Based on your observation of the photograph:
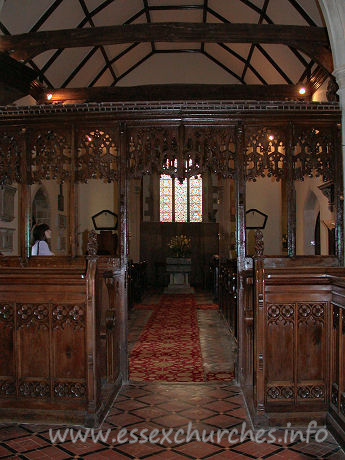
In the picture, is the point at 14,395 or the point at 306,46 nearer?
the point at 14,395

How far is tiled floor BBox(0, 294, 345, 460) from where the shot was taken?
9.56 feet

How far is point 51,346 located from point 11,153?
2.12 metres

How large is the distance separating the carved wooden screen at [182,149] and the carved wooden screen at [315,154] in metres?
0.64

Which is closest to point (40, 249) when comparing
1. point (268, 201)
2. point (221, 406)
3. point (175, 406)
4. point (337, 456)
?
point (175, 406)

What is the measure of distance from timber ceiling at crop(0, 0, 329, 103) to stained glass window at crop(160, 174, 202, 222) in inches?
249

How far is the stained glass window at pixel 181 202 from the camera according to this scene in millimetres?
16672

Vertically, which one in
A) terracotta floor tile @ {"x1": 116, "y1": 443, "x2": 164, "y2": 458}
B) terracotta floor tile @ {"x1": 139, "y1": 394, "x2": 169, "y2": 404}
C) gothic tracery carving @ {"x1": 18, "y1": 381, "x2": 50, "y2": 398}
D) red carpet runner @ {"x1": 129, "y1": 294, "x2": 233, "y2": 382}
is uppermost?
gothic tracery carving @ {"x1": 18, "y1": 381, "x2": 50, "y2": 398}

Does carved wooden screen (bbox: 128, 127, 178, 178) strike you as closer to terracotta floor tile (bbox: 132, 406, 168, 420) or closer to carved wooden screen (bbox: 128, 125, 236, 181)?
carved wooden screen (bbox: 128, 125, 236, 181)

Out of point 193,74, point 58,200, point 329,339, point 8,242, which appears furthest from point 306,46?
point 58,200

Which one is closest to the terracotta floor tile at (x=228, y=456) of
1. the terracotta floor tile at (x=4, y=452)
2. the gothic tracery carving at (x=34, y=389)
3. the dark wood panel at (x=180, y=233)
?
the terracotta floor tile at (x=4, y=452)

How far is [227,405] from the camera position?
379cm

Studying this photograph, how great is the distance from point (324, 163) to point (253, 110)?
862 mm

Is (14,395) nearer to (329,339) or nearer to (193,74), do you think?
(329,339)

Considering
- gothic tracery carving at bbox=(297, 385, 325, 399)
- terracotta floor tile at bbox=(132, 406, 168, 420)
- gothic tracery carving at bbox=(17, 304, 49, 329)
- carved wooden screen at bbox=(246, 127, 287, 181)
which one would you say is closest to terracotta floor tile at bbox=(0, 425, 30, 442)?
gothic tracery carving at bbox=(17, 304, 49, 329)
